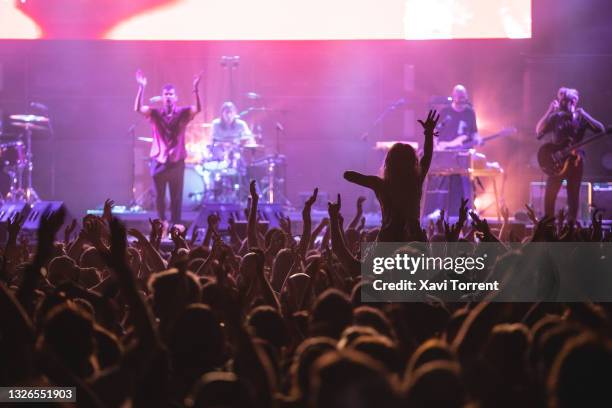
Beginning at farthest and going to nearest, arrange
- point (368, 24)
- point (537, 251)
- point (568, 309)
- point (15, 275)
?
1. point (368, 24)
2. point (15, 275)
3. point (537, 251)
4. point (568, 309)

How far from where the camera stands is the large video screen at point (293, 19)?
13344 mm

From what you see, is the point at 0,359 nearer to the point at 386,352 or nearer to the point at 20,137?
the point at 386,352

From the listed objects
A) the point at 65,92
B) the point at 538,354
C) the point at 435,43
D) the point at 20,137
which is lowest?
the point at 538,354

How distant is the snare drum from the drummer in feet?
12.2

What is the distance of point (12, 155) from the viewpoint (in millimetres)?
13977

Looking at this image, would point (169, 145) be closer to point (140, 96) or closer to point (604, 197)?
point (140, 96)

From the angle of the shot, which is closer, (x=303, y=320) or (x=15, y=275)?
(x=303, y=320)

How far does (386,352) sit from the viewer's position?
5.35ft

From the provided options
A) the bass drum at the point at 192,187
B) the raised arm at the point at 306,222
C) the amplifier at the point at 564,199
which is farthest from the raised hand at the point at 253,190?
the bass drum at the point at 192,187

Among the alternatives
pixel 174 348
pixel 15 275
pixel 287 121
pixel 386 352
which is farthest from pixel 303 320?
→ pixel 287 121

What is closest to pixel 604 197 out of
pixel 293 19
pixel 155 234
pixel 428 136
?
pixel 293 19

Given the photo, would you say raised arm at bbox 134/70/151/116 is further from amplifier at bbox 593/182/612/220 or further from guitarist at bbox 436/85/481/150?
amplifier at bbox 593/182/612/220

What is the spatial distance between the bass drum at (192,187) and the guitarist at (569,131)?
7.23 metres

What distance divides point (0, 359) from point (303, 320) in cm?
93
